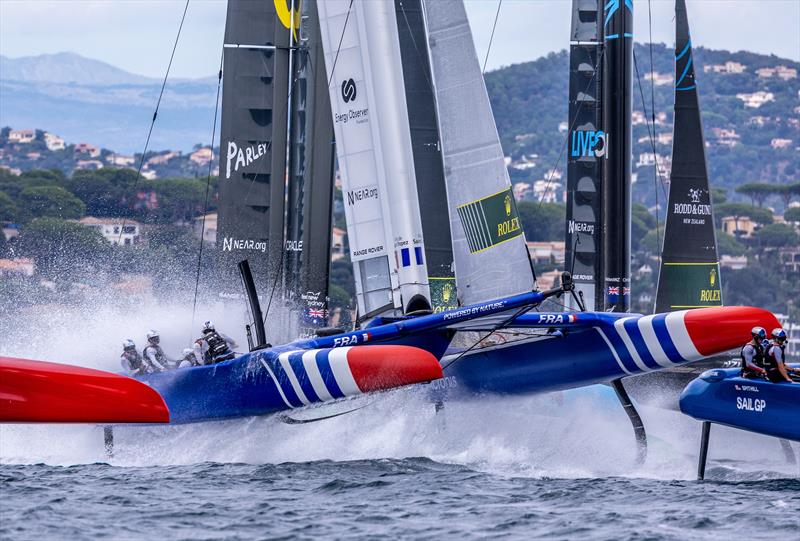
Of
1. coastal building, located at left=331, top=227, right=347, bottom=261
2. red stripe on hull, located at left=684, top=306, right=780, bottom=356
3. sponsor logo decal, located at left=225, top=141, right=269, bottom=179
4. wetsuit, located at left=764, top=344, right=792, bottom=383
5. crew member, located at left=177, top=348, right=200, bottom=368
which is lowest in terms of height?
wetsuit, located at left=764, top=344, right=792, bottom=383

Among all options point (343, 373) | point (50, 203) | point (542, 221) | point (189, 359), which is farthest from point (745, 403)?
point (542, 221)

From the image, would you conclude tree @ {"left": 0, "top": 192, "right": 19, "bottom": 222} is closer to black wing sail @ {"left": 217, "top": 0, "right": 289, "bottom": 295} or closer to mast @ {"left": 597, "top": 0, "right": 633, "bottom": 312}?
black wing sail @ {"left": 217, "top": 0, "right": 289, "bottom": 295}

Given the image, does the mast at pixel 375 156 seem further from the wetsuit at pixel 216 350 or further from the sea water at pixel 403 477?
the wetsuit at pixel 216 350

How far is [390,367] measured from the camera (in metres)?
10.4

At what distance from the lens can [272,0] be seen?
15812 millimetres

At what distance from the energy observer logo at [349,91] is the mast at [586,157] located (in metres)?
4.08

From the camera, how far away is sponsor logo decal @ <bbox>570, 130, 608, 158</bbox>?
16031 mm

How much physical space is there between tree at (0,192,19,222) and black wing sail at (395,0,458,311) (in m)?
36.3

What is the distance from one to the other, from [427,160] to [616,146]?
7.02ft

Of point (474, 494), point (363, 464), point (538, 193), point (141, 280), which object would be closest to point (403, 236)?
point (363, 464)

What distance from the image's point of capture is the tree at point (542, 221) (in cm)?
7331

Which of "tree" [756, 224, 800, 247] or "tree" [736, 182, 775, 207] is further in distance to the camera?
"tree" [736, 182, 775, 207]

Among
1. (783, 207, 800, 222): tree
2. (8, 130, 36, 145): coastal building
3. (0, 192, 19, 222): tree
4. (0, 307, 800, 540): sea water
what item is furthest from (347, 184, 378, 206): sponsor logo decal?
(8, 130, 36, 145): coastal building

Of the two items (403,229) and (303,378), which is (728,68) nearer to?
(403,229)
